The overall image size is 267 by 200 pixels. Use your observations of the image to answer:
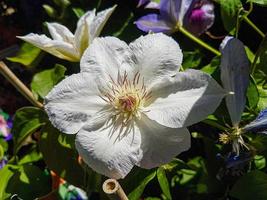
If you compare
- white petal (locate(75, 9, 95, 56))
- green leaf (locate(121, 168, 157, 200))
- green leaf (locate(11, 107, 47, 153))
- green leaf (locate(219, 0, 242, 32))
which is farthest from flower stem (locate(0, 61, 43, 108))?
green leaf (locate(219, 0, 242, 32))

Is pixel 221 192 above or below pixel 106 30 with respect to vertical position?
below

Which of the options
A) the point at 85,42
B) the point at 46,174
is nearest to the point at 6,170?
the point at 46,174

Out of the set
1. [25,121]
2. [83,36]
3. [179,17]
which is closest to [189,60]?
[179,17]

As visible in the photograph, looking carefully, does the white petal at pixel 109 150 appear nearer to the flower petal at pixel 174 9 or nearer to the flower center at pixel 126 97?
the flower center at pixel 126 97

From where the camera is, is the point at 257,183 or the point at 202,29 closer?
the point at 257,183

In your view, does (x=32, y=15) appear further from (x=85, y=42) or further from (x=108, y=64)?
(x=108, y=64)


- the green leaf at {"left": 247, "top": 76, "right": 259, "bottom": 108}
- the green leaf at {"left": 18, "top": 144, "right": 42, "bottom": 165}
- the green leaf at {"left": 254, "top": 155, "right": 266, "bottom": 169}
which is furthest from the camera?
the green leaf at {"left": 18, "top": 144, "right": 42, "bottom": 165}

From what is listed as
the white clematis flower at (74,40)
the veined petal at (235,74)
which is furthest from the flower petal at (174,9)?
the veined petal at (235,74)

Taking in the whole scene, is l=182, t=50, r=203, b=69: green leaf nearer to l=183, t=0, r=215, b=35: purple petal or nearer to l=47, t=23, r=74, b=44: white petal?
l=183, t=0, r=215, b=35: purple petal
